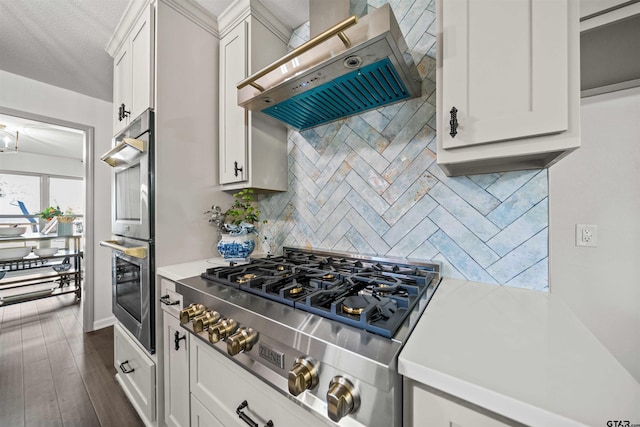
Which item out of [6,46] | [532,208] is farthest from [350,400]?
[6,46]

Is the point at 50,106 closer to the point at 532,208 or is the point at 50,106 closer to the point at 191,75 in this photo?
the point at 191,75

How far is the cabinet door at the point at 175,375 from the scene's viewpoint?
1.12m

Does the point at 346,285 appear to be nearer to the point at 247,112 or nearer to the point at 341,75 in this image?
the point at 341,75

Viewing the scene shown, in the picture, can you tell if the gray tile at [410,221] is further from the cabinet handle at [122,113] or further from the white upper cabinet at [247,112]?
the cabinet handle at [122,113]

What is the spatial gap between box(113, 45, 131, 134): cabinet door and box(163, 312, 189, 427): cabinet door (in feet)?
4.71

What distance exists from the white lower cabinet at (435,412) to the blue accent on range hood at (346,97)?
3.51 feet

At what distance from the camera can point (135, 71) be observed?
61.9 inches

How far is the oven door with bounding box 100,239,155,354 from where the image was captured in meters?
1.35

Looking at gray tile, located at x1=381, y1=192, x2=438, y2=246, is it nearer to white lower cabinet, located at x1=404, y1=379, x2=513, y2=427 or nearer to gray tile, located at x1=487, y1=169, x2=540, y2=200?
gray tile, located at x1=487, y1=169, x2=540, y2=200

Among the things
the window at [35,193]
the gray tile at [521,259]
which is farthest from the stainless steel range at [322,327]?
the window at [35,193]

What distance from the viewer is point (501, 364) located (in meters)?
0.47

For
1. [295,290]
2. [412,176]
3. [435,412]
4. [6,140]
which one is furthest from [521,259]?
[6,140]

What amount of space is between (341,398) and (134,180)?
1.74m

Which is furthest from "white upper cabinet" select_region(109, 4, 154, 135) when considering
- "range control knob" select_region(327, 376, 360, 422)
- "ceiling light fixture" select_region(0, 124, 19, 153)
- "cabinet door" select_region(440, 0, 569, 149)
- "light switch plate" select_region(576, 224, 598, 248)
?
"ceiling light fixture" select_region(0, 124, 19, 153)
